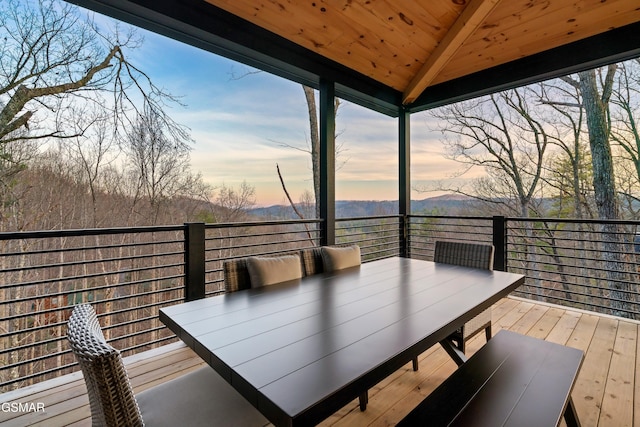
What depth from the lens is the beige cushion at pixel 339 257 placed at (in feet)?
7.63

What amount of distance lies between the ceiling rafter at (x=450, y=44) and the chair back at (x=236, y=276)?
287 cm

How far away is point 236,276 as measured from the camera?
1.86 meters

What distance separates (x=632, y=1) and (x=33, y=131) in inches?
217

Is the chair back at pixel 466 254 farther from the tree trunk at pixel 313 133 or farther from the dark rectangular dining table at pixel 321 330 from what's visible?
the tree trunk at pixel 313 133

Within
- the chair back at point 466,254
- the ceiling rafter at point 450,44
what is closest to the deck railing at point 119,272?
the chair back at point 466,254

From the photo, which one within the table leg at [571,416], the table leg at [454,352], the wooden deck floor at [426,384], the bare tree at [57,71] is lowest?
the wooden deck floor at [426,384]

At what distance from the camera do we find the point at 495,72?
3637 millimetres

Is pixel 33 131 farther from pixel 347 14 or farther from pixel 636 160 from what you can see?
pixel 636 160

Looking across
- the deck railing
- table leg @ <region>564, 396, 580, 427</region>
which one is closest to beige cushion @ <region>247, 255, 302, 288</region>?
the deck railing

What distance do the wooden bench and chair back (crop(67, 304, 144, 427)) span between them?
0.93m

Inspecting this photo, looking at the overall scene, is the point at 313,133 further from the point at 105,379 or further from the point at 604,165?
the point at 105,379

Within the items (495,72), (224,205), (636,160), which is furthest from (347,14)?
(636,160)

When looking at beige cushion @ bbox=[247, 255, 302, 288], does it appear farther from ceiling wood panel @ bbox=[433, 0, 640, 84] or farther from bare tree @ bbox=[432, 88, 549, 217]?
bare tree @ bbox=[432, 88, 549, 217]

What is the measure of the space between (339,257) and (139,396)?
150 centimetres
